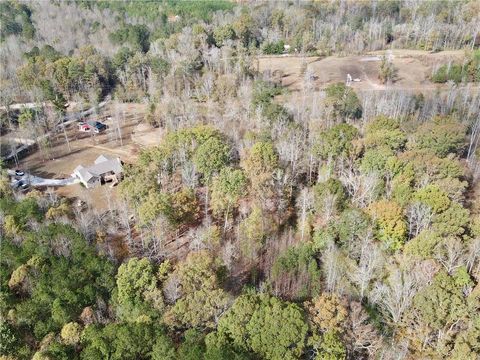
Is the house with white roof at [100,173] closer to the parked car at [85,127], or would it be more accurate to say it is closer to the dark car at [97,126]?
the dark car at [97,126]

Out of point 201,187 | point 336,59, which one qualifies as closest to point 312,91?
point 336,59

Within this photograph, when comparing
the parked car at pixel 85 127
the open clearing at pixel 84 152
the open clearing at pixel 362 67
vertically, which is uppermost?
the open clearing at pixel 362 67

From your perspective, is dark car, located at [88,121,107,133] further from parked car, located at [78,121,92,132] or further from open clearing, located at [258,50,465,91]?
open clearing, located at [258,50,465,91]

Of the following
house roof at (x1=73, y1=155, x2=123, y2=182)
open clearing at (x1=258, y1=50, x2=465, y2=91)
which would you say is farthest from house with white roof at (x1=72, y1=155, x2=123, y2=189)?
open clearing at (x1=258, y1=50, x2=465, y2=91)

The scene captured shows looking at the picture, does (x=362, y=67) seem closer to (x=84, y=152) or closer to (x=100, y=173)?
(x=84, y=152)

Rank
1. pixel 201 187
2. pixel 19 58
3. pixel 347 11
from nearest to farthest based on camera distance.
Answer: pixel 201 187 < pixel 19 58 < pixel 347 11

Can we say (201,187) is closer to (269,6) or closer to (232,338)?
(232,338)

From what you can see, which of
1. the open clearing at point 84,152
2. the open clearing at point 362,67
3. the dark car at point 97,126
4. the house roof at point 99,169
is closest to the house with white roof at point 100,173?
the house roof at point 99,169

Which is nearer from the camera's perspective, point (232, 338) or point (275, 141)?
point (232, 338)
